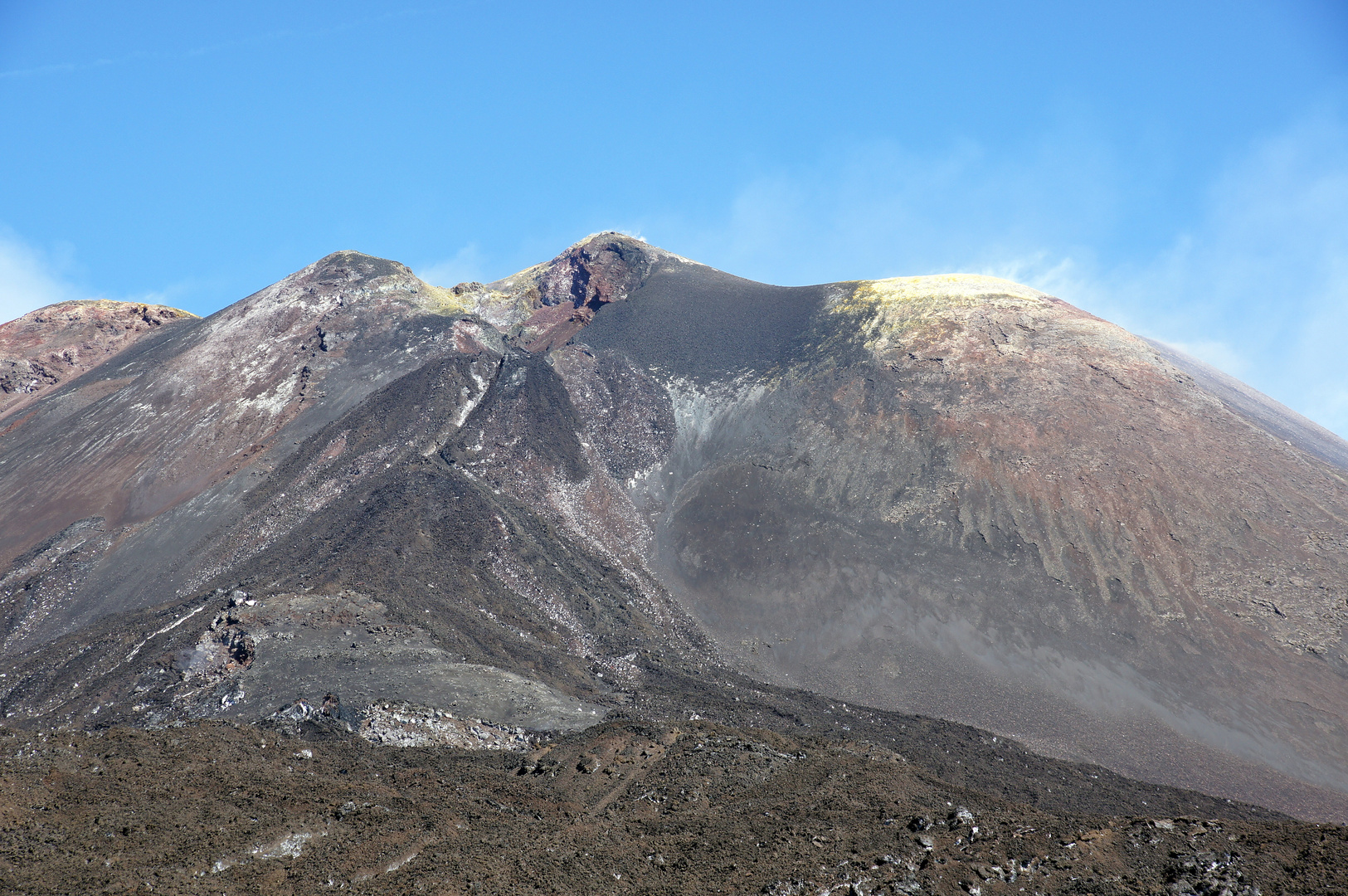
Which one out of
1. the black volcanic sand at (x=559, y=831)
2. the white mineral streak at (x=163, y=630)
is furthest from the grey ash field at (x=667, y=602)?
the white mineral streak at (x=163, y=630)

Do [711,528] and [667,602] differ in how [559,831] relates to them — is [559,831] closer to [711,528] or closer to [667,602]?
[667,602]

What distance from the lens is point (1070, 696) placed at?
34.9 m

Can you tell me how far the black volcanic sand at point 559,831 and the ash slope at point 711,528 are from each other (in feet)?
20.4

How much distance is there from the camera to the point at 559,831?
17219 millimetres

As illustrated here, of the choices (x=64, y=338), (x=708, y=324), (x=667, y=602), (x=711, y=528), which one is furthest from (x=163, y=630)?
(x=64, y=338)

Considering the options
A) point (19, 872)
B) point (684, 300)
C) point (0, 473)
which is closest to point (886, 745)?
point (19, 872)

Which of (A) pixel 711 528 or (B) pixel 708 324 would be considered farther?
(B) pixel 708 324

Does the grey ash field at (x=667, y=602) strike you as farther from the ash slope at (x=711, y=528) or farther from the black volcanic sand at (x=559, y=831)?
the ash slope at (x=711, y=528)

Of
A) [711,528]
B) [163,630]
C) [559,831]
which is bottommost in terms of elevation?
[559,831]

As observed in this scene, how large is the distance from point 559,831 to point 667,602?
87.0 feet

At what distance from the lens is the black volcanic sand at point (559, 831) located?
13.3 m

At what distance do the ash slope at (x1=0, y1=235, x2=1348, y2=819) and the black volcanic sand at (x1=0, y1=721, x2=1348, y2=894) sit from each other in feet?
20.4

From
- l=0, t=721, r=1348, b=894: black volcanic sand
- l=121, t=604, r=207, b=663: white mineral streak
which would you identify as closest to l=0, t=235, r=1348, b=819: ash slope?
l=121, t=604, r=207, b=663: white mineral streak

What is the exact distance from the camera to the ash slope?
31.4 metres
